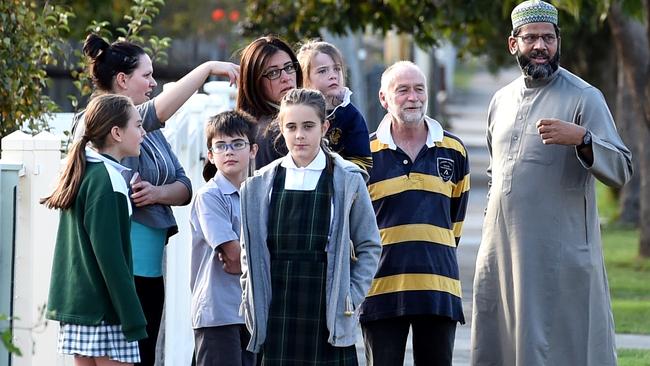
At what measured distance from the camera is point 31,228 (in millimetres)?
5980

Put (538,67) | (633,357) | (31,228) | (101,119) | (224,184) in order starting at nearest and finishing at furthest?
1. (101,119)
2. (31,228)
3. (538,67)
4. (224,184)
5. (633,357)

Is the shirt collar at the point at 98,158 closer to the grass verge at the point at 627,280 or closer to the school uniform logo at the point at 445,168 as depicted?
the school uniform logo at the point at 445,168

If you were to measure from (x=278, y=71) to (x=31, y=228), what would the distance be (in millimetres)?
1346

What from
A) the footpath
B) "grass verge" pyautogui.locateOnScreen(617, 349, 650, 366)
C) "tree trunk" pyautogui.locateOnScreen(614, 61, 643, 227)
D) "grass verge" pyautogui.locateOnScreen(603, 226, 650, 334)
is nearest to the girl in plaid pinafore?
the footpath

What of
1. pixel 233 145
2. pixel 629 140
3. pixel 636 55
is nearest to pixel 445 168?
pixel 233 145

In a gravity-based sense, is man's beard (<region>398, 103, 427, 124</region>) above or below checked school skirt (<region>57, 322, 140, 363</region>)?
above

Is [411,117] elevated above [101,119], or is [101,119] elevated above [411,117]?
[411,117]

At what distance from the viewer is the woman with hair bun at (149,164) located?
6184 millimetres

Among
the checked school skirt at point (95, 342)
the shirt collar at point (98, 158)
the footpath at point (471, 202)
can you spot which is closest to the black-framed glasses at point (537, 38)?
the shirt collar at point (98, 158)

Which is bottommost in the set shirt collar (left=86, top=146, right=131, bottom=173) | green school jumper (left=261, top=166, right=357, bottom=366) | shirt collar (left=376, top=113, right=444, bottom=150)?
green school jumper (left=261, top=166, right=357, bottom=366)

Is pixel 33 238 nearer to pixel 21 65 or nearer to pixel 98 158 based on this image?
pixel 98 158

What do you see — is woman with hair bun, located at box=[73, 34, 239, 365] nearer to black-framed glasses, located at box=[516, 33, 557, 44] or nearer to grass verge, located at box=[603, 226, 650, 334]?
black-framed glasses, located at box=[516, 33, 557, 44]

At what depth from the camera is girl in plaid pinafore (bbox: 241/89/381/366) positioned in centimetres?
559

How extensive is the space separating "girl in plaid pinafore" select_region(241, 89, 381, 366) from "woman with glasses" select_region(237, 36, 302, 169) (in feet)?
2.58
